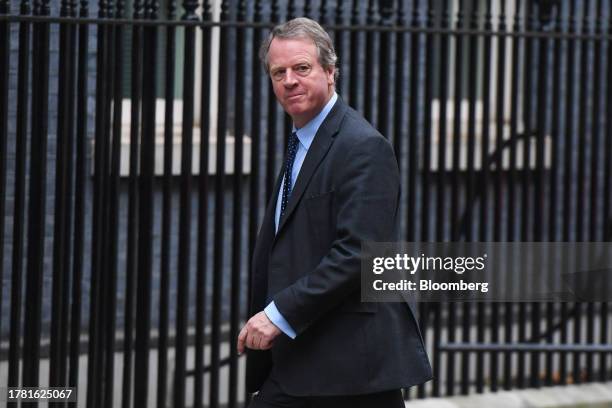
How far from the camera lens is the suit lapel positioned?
13.8 ft

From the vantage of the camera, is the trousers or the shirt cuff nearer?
the shirt cuff

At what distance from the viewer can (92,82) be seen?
7617 millimetres

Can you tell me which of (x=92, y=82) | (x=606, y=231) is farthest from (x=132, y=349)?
(x=606, y=231)

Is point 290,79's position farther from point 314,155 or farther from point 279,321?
point 279,321

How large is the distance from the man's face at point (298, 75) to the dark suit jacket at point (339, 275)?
0.08 m

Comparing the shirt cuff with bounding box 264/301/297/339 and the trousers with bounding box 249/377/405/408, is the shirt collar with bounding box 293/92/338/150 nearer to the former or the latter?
the shirt cuff with bounding box 264/301/297/339

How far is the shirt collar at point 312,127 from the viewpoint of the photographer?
14.1ft

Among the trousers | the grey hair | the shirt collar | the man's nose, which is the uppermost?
the grey hair

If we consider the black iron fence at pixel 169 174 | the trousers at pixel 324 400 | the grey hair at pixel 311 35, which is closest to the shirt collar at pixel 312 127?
the grey hair at pixel 311 35

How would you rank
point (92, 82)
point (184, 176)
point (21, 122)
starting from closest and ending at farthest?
point (21, 122) < point (184, 176) < point (92, 82)

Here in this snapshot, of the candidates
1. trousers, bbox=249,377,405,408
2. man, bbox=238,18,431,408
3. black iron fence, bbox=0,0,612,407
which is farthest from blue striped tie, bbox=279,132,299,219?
black iron fence, bbox=0,0,612,407

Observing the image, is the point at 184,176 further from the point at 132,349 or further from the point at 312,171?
the point at 312,171

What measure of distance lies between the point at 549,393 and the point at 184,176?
2.39m

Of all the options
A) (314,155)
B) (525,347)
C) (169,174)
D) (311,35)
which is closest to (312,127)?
(314,155)
